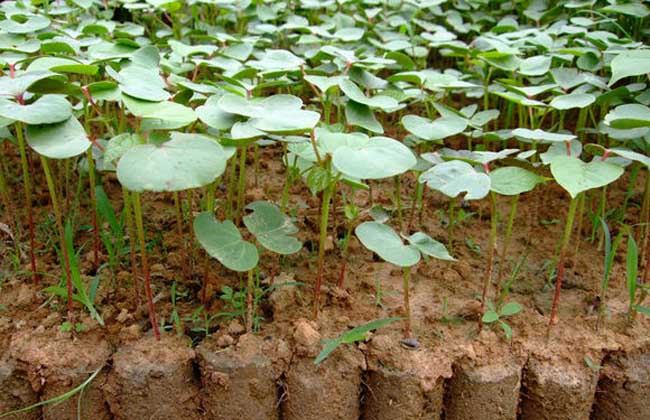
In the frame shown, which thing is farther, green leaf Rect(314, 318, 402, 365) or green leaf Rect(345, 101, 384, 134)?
green leaf Rect(345, 101, 384, 134)

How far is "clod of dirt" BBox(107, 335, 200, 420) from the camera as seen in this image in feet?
3.90

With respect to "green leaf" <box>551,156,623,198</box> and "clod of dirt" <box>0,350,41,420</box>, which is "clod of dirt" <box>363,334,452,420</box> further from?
"clod of dirt" <box>0,350,41,420</box>

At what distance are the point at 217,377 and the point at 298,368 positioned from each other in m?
0.16

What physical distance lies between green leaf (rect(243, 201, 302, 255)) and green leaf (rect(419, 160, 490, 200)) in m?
0.28

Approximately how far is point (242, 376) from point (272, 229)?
293 mm

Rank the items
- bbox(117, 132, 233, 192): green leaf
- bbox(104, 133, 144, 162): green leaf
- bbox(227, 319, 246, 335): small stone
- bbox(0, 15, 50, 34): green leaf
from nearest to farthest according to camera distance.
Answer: bbox(117, 132, 233, 192): green leaf → bbox(104, 133, 144, 162): green leaf → bbox(227, 319, 246, 335): small stone → bbox(0, 15, 50, 34): green leaf

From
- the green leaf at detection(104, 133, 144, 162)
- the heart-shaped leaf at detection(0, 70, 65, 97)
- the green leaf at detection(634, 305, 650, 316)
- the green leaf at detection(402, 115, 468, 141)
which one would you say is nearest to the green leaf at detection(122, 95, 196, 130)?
the green leaf at detection(104, 133, 144, 162)

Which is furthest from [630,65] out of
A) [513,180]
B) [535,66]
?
[513,180]

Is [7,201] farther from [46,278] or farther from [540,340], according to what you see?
[540,340]

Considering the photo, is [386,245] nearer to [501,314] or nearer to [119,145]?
[501,314]

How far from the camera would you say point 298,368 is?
122 cm

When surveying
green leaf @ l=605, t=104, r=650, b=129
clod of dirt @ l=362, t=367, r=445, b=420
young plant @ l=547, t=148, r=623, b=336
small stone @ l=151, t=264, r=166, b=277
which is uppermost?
green leaf @ l=605, t=104, r=650, b=129

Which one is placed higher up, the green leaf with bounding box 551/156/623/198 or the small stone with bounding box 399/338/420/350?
the green leaf with bounding box 551/156/623/198

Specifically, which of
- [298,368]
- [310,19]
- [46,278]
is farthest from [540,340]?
[310,19]
